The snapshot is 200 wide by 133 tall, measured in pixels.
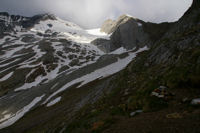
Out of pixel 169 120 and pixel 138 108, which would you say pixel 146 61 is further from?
pixel 169 120

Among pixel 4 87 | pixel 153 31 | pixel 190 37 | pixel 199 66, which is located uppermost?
pixel 153 31

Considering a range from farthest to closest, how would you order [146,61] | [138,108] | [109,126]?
1. [146,61]
2. [138,108]
3. [109,126]

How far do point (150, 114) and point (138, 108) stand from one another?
61.4 inches

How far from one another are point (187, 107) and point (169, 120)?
1634 mm

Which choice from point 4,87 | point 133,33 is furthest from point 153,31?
point 4,87

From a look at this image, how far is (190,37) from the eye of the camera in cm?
1858

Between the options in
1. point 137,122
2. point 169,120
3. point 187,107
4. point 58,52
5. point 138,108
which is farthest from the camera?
point 58,52

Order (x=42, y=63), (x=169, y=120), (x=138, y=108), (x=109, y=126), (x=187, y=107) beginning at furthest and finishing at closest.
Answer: (x=42, y=63) → (x=138, y=108) → (x=109, y=126) → (x=187, y=107) → (x=169, y=120)

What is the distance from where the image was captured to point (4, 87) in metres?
90.2

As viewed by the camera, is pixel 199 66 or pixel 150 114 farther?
pixel 199 66

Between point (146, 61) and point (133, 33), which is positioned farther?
point (133, 33)

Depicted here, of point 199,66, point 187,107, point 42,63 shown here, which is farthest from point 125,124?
point 42,63

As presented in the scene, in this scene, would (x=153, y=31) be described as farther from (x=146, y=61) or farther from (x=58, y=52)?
(x=58, y=52)

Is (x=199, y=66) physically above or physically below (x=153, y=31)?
below
